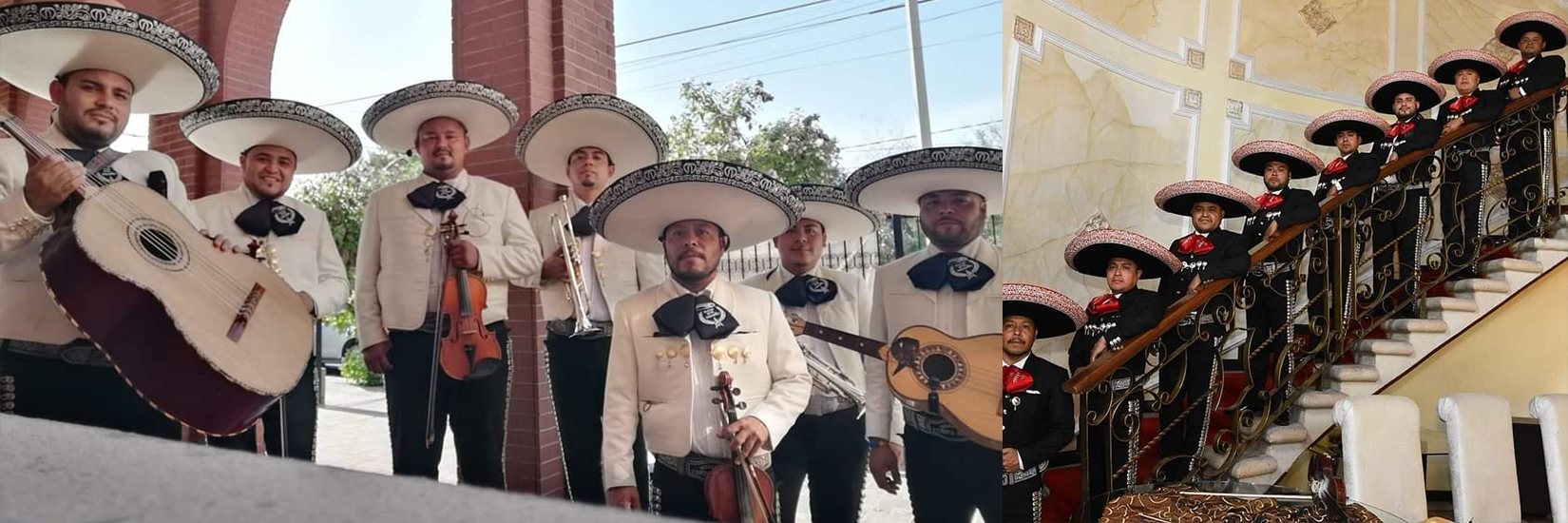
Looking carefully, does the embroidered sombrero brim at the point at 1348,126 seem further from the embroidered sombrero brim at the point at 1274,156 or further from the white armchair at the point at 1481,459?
the white armchair at the point at 1481,459

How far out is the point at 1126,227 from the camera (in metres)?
4.88

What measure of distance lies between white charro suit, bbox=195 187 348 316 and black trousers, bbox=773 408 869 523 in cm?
104

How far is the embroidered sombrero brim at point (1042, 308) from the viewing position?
3.16 m

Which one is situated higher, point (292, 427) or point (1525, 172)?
point (1525, 172)

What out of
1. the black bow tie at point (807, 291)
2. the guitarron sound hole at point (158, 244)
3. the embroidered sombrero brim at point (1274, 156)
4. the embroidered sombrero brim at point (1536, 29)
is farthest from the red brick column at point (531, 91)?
the embroidered sombrero brim at point (1536, 29)

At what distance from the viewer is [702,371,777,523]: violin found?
1.61m

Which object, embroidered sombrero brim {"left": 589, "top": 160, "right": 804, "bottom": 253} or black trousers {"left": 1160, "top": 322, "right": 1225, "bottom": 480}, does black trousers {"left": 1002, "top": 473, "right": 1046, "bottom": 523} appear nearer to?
black trousers {"left": 1160, "top": 322, "right": 1225, "bottom": 480}

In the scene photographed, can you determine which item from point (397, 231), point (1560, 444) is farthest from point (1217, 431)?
point (397, 231)

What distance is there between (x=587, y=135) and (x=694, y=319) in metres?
0.42

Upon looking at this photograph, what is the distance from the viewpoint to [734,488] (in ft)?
5.30

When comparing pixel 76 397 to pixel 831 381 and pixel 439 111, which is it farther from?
pixel 831 381

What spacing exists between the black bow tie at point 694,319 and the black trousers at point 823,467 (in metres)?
0.22

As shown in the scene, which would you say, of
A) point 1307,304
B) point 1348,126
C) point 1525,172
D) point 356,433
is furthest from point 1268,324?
point 356,433

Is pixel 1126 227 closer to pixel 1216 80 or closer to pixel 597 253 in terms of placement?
pixel 1216 80
